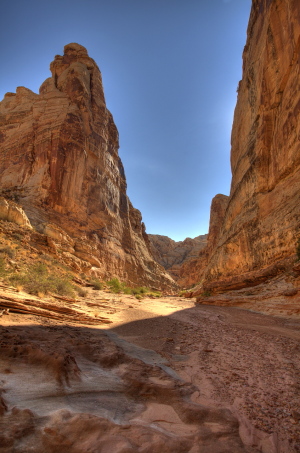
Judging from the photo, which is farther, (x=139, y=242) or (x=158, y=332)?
(x=139, y=242)

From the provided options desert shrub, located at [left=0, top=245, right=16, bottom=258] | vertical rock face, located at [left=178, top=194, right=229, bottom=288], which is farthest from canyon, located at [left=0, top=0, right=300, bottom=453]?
vertical rock face, located at [left=178, top=194, right=229, bottom=288]

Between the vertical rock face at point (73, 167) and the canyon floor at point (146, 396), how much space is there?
2047cm

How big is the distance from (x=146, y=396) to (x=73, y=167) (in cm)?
3082

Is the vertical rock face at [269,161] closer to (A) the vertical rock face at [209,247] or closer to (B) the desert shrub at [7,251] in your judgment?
(B) the desert shrub at [7,251]

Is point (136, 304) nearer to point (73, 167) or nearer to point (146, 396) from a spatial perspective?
point (146, 396)

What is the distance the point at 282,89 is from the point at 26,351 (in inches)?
810

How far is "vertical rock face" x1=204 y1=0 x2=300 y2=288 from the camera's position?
42.0ft

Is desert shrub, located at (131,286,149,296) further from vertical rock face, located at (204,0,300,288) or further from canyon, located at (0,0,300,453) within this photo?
vertical rock face, located at (204,0,300,288)

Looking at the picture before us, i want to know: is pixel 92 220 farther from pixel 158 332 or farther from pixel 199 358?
pixel 199 358

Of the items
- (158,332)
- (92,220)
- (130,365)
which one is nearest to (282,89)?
(158,332)

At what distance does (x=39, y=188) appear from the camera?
88.8 feet

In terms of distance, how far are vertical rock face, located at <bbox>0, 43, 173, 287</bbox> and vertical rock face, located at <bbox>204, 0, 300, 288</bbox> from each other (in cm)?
1625

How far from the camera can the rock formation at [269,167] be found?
12.6 m

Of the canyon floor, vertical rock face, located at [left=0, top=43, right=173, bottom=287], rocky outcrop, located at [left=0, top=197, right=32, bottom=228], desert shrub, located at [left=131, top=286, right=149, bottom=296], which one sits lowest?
desert shrub, located at [left=131, top=286, right=149, bottom=296]
